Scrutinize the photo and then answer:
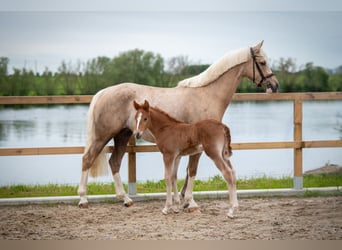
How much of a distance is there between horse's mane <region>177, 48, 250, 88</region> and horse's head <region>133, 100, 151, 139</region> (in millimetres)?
535

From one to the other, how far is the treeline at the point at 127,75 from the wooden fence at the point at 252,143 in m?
0.07

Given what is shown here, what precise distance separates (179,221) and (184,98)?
95 centimetres

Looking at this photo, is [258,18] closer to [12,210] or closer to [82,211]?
[82,211]

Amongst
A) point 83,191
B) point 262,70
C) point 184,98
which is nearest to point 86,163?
point 83,191

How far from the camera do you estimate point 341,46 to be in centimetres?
400

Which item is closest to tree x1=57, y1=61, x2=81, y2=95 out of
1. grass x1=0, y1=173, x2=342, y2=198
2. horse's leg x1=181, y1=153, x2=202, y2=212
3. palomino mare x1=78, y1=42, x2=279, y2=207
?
A: palomino mare x1=78, y1=42, x2=279, y2=207

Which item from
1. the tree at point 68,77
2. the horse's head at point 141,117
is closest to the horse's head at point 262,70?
the horse's head at point 141,117

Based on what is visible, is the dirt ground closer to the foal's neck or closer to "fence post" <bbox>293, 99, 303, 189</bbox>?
"fence post" <bbox>293, 99, 303, 189</bbox>

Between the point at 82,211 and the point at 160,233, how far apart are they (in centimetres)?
86

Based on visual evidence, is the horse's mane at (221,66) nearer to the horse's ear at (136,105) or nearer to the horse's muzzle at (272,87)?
the horse's muzzle at (272,87)

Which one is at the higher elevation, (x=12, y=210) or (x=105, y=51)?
(x=105, y=51)

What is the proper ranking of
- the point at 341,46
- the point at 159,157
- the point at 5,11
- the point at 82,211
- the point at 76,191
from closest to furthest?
1. the point at 5,11
2. the point at 341,46
3. the point at 82,211
4. the point at 76,191
5. the point at 159,157

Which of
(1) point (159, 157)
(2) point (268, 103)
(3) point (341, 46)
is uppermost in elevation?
(3) point (341, 46)

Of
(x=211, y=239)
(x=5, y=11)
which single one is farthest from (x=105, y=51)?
(x=211, y=239)
